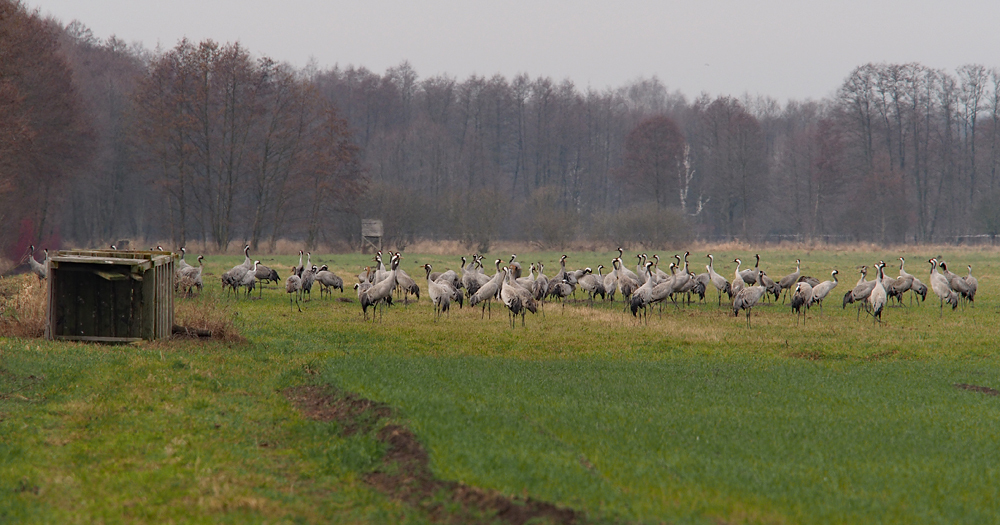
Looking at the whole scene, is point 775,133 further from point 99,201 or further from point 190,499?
point 190,499

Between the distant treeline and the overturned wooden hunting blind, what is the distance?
19.3 metres

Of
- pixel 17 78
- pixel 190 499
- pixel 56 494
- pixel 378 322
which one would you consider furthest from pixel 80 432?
pixel 17 78

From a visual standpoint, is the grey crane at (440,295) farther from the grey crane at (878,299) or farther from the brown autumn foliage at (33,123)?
the brown autumn foliage at (33,123)

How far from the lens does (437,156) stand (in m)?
75.7

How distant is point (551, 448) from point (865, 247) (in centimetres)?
5871

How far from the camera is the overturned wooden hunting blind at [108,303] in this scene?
14859mm

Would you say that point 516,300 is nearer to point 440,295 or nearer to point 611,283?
point 440,295

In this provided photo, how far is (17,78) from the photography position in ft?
117

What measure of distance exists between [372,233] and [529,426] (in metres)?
47.8

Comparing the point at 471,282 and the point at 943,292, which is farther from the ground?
the point at 471,282

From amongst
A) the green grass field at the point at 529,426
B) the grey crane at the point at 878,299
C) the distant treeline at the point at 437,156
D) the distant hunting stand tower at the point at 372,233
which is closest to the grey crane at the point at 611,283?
the grey crane at the point at 878,299

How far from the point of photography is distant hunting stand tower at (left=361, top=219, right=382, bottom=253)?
5591 cm

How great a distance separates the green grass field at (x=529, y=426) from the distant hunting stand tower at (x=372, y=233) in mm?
37918

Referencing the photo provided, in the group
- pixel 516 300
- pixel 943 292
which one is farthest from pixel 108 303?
pixel 943 292
